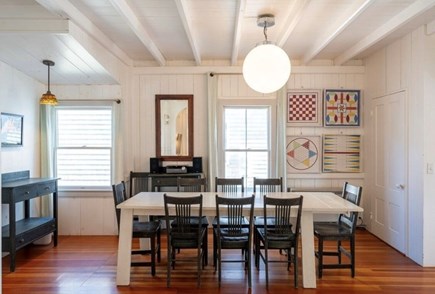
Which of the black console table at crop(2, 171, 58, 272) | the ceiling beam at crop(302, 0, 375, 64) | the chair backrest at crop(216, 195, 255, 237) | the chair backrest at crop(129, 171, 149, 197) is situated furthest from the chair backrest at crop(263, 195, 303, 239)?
the black console table at crop(2, 171, 58, 272)

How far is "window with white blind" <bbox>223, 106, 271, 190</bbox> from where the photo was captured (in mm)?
5316

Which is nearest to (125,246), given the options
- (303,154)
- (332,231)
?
(332,231)

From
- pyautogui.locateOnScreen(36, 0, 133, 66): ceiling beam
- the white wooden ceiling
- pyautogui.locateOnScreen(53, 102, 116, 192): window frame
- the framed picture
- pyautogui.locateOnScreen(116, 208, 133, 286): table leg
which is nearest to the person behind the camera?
pyautogui.locateOnScreen(36, 0, 133, 66): ceiling beam

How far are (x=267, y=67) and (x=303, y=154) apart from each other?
2.54 meters

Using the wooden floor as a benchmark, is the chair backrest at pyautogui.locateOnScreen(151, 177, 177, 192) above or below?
above

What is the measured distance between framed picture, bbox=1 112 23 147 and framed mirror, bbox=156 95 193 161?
1917 millimetres

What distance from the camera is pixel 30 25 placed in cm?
308

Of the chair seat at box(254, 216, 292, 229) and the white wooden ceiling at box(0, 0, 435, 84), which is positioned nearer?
the white wooden ceiling at box(0, 0, 435, 84)

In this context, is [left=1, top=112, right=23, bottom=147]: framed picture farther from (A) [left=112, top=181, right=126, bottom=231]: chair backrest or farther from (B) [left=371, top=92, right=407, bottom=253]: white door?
(B) [left=371, top=92, right=407, bottom=253]: white door

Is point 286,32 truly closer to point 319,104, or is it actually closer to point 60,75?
point 319,104

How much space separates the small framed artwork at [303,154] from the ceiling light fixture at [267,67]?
2230 millimetres

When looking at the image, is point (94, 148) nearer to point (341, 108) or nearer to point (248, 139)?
point (248, 139)

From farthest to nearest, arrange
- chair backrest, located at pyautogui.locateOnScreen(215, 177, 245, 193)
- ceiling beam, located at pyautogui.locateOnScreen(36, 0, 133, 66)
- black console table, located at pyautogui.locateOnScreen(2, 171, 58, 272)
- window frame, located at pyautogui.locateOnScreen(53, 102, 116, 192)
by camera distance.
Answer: window frame, located at pyautogui.locateOnScreen(53, 102, 116, 192) → chair backrest, located at pyautogui.locateOnScreen(215, 177, 245, 193) → black console table, located at pyautogui.locateOnScreen(2, 171, 58, 272) → ceiling beam, located at pyautogui.locateOnScreen(36, 0, 133, 66)

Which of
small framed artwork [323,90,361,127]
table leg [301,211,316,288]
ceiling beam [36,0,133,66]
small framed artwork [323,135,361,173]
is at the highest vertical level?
ceiling beam [36,0,133,66]
